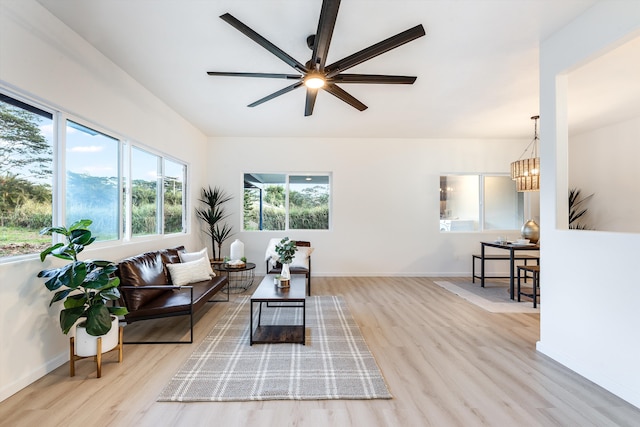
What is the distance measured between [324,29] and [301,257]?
11.6 ft

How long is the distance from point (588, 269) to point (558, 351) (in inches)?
31.6

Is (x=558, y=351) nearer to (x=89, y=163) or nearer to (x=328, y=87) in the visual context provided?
(x=328, y=87)

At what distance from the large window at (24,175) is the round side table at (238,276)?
225cm

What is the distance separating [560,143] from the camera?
8.38 feet

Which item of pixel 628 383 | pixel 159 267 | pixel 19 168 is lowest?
pixel 628 383

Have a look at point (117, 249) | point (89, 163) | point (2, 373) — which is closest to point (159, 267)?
point (117, 249)

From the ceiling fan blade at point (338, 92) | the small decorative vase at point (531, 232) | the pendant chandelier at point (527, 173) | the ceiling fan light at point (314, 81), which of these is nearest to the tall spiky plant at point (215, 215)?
the ceiling fan blade at point (338, 92)

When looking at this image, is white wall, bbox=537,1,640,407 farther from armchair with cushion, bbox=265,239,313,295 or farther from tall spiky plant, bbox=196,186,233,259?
tall spiky plant, bbox=196,186,233,259

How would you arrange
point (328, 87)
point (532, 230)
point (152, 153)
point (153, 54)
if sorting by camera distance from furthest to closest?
point (532, 230) → point (152, 153) → point (153, 54) → point (328, 87)

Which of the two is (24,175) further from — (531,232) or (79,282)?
(531,232)

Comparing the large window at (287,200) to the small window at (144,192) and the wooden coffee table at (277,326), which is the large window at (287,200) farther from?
the wooden coffee table at (277,326)

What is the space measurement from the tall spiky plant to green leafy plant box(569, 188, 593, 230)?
22.6ft

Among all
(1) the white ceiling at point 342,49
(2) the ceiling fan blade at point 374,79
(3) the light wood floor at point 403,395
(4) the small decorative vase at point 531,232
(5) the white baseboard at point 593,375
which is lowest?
(3) the light wood floor at point 403,395

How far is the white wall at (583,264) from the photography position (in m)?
2.02
